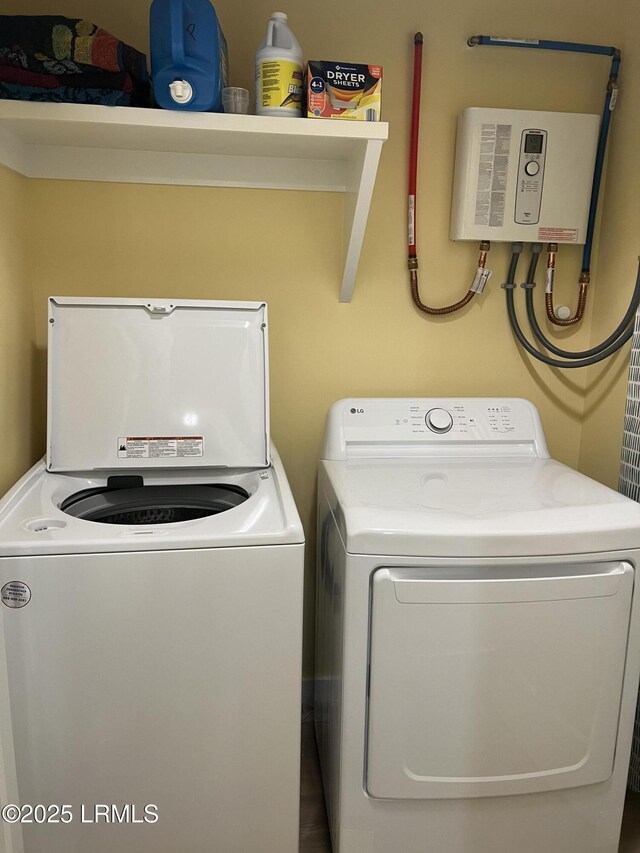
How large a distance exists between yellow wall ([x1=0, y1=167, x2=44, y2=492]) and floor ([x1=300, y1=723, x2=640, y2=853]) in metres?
1.21

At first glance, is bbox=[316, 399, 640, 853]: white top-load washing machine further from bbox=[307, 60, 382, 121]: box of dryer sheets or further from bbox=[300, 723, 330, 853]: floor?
bbox=[307, 60, 382, 121]: box of dryer sheets

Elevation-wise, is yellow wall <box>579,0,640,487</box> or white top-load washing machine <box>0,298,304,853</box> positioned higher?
yellow wall <box>579,0,640,487</box>

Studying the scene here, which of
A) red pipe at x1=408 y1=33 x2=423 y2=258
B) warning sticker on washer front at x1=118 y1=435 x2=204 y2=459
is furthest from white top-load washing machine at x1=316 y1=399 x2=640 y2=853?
red pipe at x1=408 y1=33 x2=423 y2=258

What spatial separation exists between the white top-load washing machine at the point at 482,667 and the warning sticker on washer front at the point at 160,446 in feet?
1.37

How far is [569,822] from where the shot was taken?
1.51 meters

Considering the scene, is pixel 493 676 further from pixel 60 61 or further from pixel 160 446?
pixel 60 61

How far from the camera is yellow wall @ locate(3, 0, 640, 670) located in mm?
1832

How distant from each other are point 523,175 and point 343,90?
2.18 feet

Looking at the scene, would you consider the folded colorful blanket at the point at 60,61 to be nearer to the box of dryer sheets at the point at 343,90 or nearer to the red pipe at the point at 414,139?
the box of dryer sheets at the point at 343,90

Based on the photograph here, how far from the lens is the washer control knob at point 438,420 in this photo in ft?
6.18

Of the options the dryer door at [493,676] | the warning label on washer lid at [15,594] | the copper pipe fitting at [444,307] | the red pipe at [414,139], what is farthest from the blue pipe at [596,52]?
the warning label on washer lid at [15,594]

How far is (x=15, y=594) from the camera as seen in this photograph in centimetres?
119

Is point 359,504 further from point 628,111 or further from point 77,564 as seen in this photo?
point 628,111

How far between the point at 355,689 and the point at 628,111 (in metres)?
1.81
